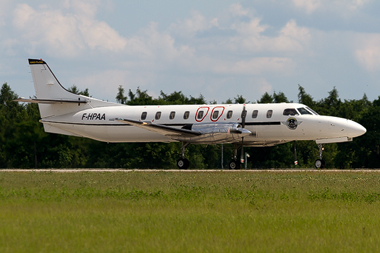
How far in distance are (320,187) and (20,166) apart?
4653cm

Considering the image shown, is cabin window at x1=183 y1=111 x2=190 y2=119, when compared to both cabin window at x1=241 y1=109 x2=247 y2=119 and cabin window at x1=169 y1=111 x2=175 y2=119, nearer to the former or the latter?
cabin window at x1=169 y1=111 x2=175 y2=119

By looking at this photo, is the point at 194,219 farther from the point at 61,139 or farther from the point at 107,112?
the point at 61,139

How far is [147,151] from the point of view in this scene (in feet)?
239

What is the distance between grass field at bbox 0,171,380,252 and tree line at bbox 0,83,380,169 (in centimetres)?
2779

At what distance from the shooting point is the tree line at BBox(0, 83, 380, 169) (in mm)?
58147

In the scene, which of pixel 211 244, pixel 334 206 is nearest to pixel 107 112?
pixel 334 206

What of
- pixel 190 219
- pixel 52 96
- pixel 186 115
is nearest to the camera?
pixel 190 219

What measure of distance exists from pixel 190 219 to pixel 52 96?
98.0 ft

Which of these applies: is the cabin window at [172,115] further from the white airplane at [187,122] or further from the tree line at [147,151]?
the tree line at [147,151]

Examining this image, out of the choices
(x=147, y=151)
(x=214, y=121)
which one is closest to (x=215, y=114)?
(x=214, y=121)

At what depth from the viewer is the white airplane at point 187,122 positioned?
34.6 metres

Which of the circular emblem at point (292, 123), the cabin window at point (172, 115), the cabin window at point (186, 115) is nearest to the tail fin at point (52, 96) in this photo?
the cabin window at point (172, 115)

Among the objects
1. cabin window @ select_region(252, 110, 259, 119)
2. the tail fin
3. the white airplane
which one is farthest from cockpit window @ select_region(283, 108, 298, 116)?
the tail fin

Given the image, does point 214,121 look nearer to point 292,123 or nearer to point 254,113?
point 254,113
